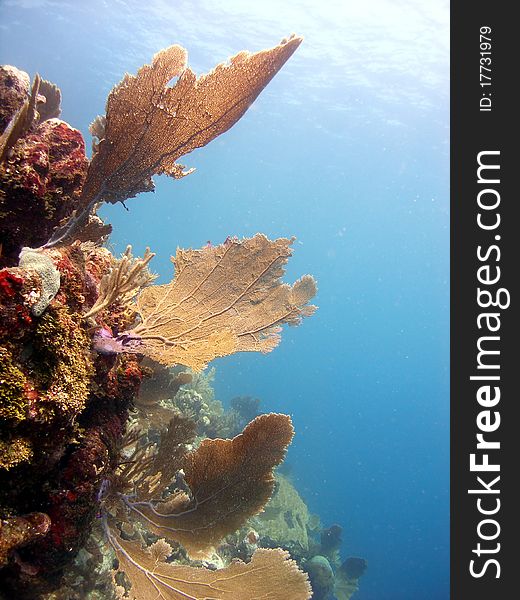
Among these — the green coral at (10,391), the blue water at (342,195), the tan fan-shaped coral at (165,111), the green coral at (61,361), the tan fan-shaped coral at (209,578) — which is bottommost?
the tan fan-shaped coral at (209,578)

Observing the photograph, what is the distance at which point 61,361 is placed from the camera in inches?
74.9

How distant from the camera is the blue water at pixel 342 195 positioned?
1139 inches

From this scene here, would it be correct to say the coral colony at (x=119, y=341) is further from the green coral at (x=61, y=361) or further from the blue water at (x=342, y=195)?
the blue water at (x=342, y=195)

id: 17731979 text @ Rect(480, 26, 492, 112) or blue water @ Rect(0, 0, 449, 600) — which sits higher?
blue water @ Rect(0, 0, 449, 600)

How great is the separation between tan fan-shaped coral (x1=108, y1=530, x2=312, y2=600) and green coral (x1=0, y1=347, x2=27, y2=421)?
1.60 meters

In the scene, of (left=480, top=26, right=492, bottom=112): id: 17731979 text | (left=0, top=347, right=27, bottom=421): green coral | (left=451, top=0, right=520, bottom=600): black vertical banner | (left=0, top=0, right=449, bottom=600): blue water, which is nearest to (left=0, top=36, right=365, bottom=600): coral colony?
(left=0, top=347, right=27, bottom=421): green coral

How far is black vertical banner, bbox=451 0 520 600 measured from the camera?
3887 mm

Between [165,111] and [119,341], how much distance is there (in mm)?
1426

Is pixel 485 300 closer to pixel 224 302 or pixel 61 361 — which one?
pixel 224 302

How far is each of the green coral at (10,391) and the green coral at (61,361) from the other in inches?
3.9

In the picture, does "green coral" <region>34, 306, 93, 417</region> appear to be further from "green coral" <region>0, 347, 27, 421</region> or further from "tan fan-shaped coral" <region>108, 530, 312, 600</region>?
"tan fan-shaped coral" <region>108, 530, 312, 600</region>

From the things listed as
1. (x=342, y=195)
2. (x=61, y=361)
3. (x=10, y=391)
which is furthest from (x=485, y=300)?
(x=342, y=195)

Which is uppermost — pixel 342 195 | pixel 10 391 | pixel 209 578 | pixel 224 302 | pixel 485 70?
pixel 342 195

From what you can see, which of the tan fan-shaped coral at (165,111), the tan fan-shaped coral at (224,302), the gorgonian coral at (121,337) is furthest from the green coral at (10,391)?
the tan fan-shaped coral at (165,111)
